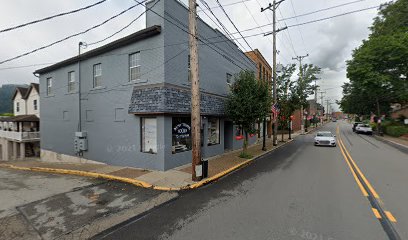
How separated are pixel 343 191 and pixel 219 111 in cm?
851

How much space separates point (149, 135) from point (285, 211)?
7217 mm

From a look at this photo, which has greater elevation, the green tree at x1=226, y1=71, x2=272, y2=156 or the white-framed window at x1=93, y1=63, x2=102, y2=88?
the white-framed window at x1=93, y1=63, x2=102, y2=88

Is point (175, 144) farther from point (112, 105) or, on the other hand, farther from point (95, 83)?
point (95, 83)

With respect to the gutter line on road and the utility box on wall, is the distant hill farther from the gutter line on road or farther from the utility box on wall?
the gutter line on road

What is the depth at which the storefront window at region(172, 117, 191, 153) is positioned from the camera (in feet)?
35.6

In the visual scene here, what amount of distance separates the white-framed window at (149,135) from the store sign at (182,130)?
1034 mm

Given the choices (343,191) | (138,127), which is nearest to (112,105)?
(138,127)

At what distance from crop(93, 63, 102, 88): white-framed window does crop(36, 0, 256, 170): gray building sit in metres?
0.06

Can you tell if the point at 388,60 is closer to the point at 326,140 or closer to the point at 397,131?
the point at 397,131

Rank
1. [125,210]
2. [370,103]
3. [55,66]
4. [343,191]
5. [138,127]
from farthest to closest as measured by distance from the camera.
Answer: [370,103] → [55,66] → [138,127] → [343,191] → [125,210]

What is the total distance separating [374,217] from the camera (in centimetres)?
503

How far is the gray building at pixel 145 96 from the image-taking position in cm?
1020

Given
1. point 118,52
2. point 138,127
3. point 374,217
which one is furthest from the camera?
point 118,52

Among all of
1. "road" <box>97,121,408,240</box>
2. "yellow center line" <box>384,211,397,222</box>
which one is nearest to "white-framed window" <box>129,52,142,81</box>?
"road" <box>97,121,408,240</box>
